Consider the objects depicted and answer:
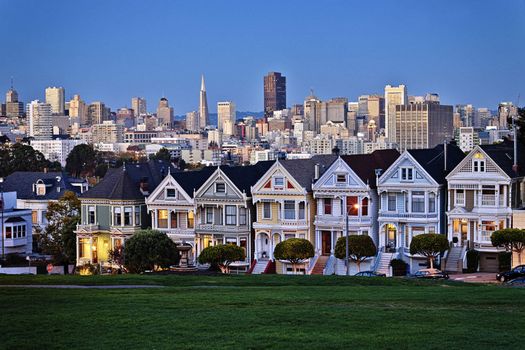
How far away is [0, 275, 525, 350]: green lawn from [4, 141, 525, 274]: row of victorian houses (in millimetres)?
22297

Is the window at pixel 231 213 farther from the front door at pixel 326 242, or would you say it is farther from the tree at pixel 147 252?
the front door at pixel 326 242

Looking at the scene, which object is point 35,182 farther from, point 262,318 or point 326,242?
point 262,318

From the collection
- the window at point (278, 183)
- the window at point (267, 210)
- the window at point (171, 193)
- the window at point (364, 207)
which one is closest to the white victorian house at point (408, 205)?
the window at point (364, 207)

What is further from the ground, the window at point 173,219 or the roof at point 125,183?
the roof at point 125,183

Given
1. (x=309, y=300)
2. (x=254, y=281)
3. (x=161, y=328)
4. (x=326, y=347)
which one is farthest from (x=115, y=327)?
(x=254, y=281)

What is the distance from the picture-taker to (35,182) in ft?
275

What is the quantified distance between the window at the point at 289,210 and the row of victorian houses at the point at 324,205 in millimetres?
55

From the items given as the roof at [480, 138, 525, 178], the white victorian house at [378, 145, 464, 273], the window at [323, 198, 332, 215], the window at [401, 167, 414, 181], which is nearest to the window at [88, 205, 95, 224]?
the window at [323, 198, 332, 215]

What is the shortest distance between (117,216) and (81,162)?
110071 millimetres

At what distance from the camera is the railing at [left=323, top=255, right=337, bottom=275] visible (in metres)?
56.2

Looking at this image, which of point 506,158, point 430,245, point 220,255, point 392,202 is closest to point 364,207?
point 392,202

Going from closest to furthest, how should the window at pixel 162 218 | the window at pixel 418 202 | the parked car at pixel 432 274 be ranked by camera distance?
the parked car at pixel 432 274
the window at pixel 418 202
the window at pixel 162 218

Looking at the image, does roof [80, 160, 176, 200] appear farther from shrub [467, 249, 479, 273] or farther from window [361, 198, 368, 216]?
shrub [467, 249, 479, 273]

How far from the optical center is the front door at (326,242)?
58.3 m
